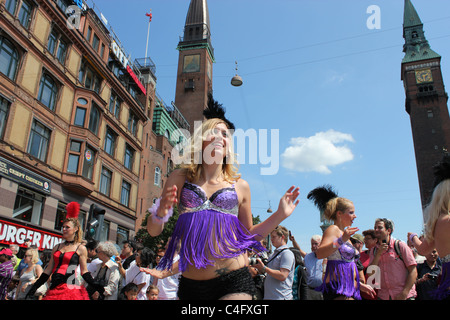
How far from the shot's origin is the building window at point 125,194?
3006 cm

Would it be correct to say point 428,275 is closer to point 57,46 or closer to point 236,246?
point 236,246

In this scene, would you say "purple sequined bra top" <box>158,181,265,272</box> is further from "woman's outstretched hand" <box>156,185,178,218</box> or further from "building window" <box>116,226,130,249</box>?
"building window" <box>116,226,130,249</box>

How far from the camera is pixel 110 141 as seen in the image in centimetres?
2844

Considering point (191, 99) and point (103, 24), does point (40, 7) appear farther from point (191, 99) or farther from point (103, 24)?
point (191, 99)

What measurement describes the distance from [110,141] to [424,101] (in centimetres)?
6889

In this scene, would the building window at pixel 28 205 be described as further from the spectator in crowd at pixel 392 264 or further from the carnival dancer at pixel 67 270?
the spectator in crowd at pixel 392 264

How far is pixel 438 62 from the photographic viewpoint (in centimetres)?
7406

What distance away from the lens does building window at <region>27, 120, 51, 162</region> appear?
19.5m

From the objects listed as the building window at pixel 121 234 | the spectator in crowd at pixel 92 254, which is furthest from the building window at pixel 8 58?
the building window at pixel 121 234

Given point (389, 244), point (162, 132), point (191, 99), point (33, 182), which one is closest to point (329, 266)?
point (389, 244)

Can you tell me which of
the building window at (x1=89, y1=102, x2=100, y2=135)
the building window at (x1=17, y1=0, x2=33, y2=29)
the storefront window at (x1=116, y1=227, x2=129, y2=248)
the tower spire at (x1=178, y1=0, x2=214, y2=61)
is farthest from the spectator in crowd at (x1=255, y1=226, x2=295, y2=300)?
the tower spire at (x1=178, y1=0, x2=214, y2=61)

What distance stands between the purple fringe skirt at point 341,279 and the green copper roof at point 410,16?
88.3 metres

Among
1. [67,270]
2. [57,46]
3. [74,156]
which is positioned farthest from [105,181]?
[67,270]
